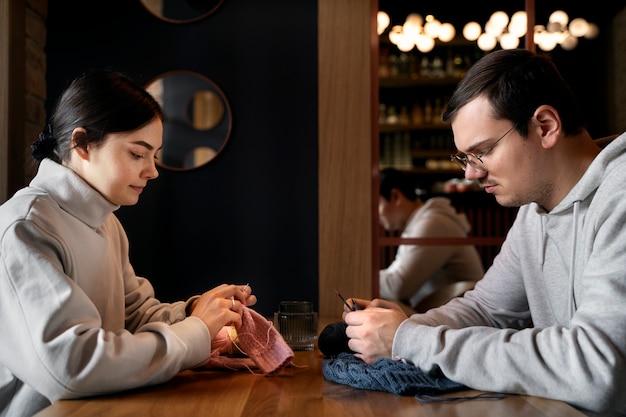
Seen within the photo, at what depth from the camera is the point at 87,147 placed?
1669 mm

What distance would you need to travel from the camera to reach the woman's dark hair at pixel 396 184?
3344 millimetres

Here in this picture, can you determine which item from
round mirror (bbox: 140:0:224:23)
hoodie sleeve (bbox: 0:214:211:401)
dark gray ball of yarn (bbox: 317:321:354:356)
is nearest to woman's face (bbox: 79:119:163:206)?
hoodie sleeve (bbox: 0:214:211:401)

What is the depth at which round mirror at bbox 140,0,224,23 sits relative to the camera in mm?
3293

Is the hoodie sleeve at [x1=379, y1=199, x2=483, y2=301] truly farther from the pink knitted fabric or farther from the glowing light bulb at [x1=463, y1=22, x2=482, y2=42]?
the pink knitted fabric

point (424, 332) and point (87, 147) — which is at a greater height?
point (87, 147)

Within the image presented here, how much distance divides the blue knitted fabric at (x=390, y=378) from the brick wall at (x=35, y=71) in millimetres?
2050

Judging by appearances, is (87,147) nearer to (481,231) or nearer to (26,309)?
(26,309)

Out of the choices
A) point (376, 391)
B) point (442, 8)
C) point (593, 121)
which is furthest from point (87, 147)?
point (593, 121)

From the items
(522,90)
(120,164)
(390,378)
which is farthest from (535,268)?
(120,164)

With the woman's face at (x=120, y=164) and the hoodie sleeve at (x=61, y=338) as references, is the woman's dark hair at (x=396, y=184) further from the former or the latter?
the hoodie sleeve at (x=61, y=338)

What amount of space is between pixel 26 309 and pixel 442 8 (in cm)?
269

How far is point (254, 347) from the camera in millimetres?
1621

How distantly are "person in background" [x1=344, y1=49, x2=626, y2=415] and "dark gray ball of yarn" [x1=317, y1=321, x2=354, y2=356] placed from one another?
104 mm

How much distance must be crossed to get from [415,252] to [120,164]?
6.46ft
